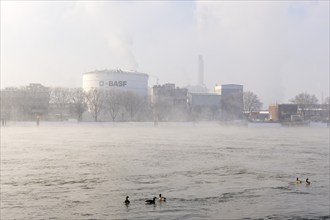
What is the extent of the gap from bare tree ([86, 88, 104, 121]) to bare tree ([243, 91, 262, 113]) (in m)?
42.8

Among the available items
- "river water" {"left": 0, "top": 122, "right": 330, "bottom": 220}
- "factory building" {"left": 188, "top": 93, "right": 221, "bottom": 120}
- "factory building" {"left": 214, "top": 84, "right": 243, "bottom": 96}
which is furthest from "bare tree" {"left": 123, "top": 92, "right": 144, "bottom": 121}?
"river water" {"left": 0, "top": 122, "right": 330, "bottom": 220}

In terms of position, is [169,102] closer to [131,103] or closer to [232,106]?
[232,106]

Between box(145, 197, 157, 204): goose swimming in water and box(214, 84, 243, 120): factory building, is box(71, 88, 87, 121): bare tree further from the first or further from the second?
box(145, 197, 157, 204): goose swimming in water

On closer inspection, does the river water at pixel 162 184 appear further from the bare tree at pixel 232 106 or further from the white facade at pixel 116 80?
the bare tree at pixel 232 106

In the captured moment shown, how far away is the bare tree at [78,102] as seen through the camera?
311 ft

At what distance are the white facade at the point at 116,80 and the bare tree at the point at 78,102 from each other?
6312 millimetres

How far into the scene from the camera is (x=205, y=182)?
19.5 metres

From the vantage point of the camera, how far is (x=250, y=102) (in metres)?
127

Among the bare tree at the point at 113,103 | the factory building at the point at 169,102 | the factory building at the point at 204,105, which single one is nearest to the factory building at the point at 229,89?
the factory building at the point at 204,105

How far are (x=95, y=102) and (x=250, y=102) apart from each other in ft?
154

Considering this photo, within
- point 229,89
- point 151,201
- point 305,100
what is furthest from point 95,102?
point 151,201

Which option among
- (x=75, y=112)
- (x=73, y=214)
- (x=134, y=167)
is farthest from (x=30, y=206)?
(x=75, y=112)

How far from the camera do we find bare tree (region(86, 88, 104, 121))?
326ft

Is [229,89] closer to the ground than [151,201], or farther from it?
farther from it
